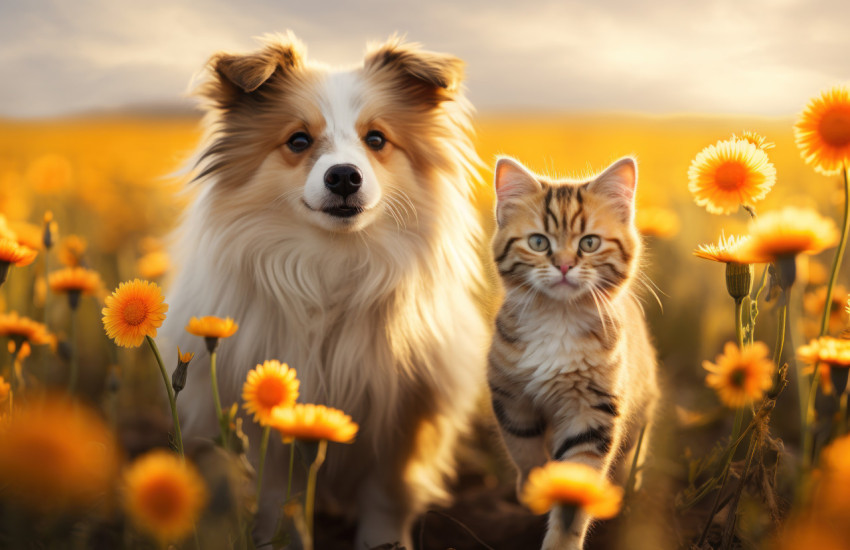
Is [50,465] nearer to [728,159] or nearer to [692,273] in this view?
[728,159]

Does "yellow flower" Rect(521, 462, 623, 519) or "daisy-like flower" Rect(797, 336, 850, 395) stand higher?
"daisy-like flower" Rect(797, 336, 850, 395)

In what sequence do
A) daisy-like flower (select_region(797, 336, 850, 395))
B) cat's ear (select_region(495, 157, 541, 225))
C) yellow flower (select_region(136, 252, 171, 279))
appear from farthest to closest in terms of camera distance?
1. yellow flower (select_region(136, 252, 171, 279))
2. cat's ear (select_region(495, 157, 541, 225))
3. daisy-like flower (select_region(797, 336, 850, 395))

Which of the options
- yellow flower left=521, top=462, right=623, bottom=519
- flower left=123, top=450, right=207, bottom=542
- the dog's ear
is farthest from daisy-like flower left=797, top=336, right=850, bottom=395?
the dog's ear

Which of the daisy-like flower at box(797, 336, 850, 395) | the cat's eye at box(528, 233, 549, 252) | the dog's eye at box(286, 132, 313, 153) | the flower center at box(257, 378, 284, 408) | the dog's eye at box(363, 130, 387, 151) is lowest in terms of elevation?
the flower center at box(257, 378, 284, 408)

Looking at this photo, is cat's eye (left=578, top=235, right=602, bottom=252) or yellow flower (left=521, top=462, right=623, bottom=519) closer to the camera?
yellow flower (left=521, top=462, right=623, bottom=519)

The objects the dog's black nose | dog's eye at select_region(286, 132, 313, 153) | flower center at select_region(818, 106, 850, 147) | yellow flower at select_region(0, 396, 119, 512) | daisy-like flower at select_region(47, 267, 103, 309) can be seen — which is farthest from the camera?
dog's eye at select_region(286, 132, 313, 153)

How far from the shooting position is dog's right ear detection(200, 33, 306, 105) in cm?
233

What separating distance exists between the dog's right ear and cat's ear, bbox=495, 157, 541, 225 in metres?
0.98

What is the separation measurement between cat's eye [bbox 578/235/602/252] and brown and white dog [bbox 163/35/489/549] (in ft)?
2.55

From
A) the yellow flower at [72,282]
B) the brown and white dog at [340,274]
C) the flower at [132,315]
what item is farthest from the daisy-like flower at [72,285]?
the flower at [132,315]

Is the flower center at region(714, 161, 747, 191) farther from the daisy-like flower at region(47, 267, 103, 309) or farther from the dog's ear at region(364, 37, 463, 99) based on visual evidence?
the daisy-like flower at region(47, 267, 103, 309)

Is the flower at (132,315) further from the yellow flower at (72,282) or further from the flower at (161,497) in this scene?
the yellow flower at (72,282)

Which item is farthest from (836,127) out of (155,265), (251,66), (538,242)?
(155,265)

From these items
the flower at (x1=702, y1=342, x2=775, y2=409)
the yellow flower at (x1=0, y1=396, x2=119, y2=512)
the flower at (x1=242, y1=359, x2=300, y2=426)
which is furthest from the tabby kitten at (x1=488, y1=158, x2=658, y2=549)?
the yellow flower at (x1=0, y1=396, x2=119, y2=512)
